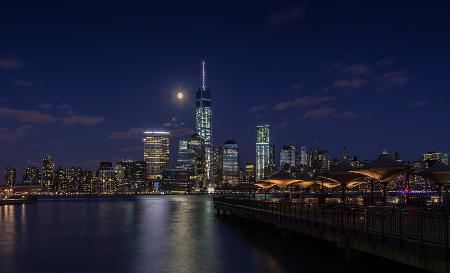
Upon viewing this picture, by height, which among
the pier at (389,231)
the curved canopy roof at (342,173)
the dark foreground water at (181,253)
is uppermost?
the curved canopy roof at (342,173)

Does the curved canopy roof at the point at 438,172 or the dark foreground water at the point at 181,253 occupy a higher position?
the curved canopy roof at the point at 438,172

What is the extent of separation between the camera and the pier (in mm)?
15345

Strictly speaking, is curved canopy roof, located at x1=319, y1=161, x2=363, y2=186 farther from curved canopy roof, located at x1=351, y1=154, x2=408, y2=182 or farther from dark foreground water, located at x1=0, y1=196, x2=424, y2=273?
dark foreground water, located at x1=0, y1=196, x2=424, y2=273

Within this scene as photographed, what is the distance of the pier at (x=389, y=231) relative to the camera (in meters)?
15.3

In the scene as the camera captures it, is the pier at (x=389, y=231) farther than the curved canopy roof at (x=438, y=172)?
No

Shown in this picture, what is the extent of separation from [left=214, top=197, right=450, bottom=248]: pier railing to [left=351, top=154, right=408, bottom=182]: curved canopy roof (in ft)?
13.9

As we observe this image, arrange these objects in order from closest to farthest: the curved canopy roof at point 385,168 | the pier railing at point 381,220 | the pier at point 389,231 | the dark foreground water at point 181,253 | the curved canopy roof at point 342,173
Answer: the pier at point 389,231 < the pier railing at point 381,220 < the dark foreground water at point 181,253 < the curved canopy roof at point 385,168 < the curved canopy roof at point 342,173

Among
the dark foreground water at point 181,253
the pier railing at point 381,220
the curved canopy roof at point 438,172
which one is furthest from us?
the curved canopy roof at point 438,172

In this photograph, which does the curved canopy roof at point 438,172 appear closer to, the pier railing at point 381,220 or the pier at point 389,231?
the pier railing at point 381,220

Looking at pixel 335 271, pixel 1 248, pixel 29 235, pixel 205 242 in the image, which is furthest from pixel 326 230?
pixel 29 235

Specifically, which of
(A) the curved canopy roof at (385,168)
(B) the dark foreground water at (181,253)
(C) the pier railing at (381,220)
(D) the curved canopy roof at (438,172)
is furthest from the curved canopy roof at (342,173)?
(D) the curved canopy roof at (438,172)

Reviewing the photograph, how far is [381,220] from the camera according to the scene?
19.0 meters

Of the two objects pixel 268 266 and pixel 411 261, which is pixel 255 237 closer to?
pixel 268 266

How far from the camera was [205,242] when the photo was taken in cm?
3628
